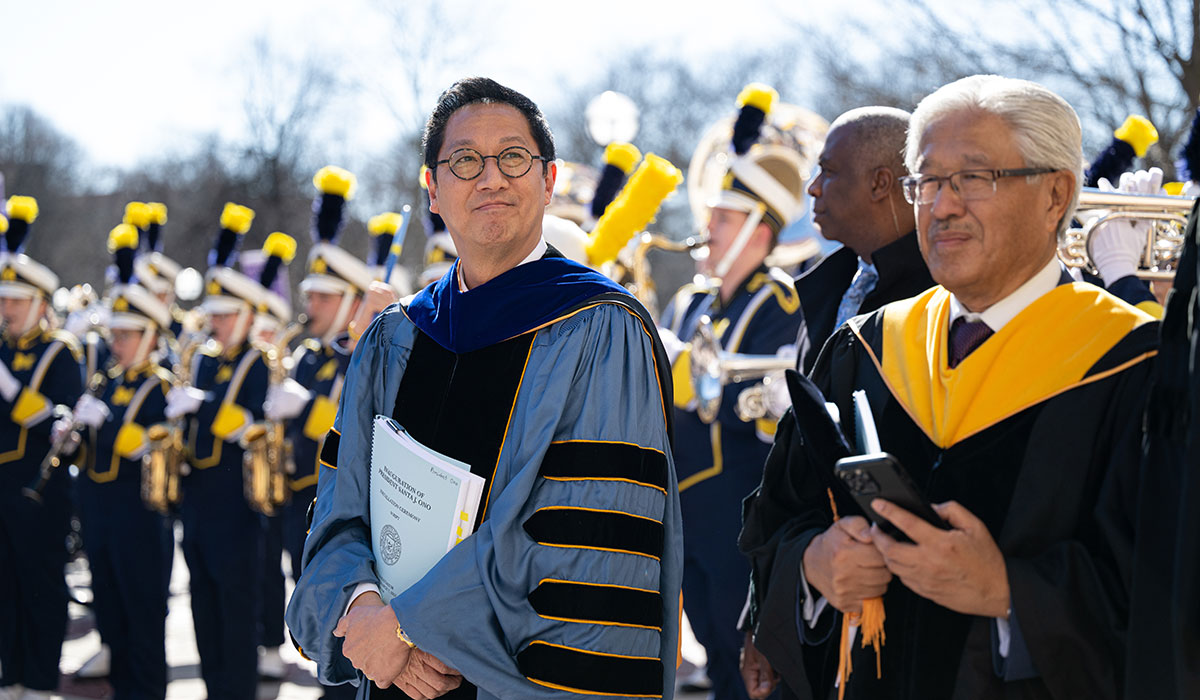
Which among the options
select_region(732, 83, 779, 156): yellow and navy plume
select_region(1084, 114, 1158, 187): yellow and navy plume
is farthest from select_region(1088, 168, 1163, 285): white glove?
select_region(732, 83, 779, 156): yellow and navy plume

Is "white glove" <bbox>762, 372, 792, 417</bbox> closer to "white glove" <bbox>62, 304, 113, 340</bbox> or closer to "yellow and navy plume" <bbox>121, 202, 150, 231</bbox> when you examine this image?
"yellow and navy plume" <bbox>121, 202, 150, 231</bbox>

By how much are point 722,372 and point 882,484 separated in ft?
10.6

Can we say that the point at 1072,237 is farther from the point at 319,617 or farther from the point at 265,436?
the point at 265,436

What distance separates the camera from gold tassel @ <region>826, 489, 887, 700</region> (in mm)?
2369

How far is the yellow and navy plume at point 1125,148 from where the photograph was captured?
4.70 metres

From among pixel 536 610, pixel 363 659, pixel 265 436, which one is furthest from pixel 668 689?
pixel 265 436

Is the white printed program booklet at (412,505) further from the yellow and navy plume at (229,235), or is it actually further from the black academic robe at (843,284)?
the yellow and navy plume at (229,235)

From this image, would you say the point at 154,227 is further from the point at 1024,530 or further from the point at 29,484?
the point at 1024,530

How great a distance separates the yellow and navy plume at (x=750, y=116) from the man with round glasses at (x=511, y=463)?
335 cm

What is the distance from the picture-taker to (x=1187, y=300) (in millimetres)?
2016

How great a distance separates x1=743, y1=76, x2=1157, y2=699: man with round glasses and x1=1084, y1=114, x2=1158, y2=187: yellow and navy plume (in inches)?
98.4

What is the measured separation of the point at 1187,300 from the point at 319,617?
6.46ft

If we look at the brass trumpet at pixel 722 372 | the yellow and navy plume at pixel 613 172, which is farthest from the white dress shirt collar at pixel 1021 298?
the yellow and navy plume at pixel 613 172

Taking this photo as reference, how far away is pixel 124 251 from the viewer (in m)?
8.95
